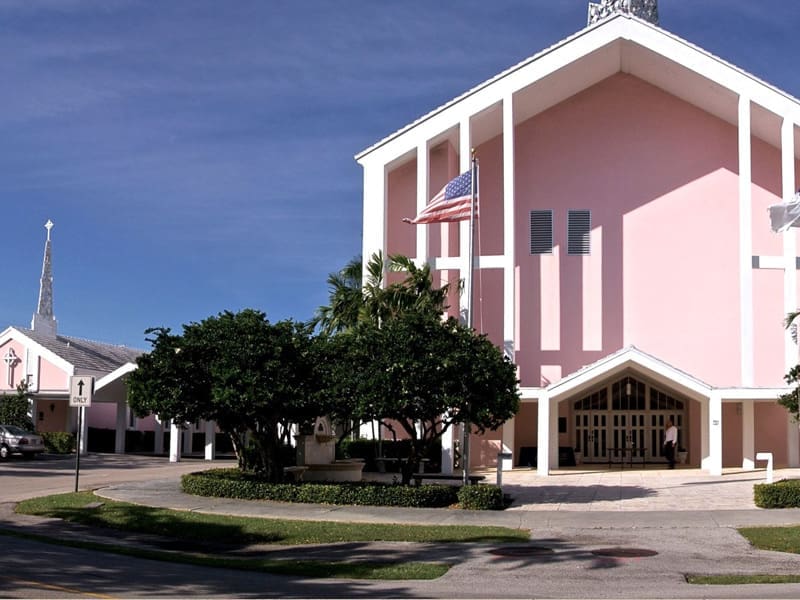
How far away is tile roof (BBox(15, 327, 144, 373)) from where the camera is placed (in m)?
46.6

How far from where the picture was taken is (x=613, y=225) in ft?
126

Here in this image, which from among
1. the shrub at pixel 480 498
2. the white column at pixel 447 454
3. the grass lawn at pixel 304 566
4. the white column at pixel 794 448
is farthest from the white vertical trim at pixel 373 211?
the grass lawn at pixel 304 566

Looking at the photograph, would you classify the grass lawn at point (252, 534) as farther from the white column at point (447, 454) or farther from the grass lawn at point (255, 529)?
the white column at point (447, 454)

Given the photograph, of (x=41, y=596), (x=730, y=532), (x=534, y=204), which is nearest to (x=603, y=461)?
(x=534, y=204)

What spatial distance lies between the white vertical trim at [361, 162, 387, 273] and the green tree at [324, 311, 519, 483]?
13001 mm

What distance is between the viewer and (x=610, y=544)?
16344mm

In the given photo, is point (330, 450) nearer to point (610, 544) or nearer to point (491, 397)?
point (491, 397)

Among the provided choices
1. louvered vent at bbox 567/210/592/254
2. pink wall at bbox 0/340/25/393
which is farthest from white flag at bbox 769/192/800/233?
pink wall at bbox 0/340/25/393

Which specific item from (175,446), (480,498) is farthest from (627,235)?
(175,446)

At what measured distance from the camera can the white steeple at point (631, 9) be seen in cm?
4125

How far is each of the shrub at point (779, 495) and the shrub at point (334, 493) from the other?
6.70 meters

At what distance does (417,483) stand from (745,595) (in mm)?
13138

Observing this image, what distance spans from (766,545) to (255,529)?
8736 millimetres

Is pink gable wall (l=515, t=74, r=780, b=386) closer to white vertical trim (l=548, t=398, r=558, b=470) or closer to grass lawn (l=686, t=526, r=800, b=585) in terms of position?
white vertical trim (l=548, t=398, r=558, b=470)
